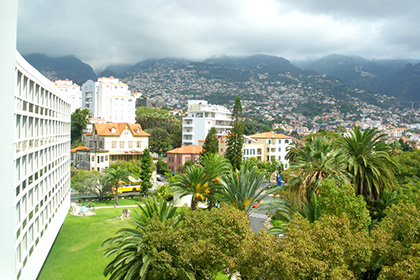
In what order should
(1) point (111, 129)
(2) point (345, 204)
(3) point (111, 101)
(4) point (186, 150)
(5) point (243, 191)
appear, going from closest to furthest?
(2) point (345, 204) < (5) point (243, 191) < (1) point (111, 129) < (4) point (186, 150) < (3) point (111, 101)

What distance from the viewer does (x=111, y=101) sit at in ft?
331

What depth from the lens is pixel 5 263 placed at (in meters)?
11.3

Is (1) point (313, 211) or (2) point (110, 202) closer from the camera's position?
(1) point (313, 211)

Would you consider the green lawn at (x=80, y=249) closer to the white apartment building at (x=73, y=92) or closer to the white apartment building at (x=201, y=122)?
the white apartment building at (x=201, y=122)

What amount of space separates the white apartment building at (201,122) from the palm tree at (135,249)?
2395 inches

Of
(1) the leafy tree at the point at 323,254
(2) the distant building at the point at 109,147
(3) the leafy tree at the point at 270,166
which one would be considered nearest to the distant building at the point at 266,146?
(3) the leafy tree at the point at 270,166

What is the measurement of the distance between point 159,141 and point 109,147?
1680cm

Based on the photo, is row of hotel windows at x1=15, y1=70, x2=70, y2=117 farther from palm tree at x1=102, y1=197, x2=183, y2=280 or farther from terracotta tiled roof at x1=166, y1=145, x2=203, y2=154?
terracotta tiled roof at x1=166, y1=145, x2=203, y2=154

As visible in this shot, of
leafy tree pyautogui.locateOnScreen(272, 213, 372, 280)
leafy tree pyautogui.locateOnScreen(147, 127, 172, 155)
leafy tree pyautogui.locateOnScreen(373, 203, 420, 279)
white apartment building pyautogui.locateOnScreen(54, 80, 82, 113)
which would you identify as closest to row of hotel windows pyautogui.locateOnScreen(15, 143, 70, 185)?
leafy tree pyautogui.locateOnScreen(272, 213, 372, 280)

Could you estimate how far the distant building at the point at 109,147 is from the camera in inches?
2213

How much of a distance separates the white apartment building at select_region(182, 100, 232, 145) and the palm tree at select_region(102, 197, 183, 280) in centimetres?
6084

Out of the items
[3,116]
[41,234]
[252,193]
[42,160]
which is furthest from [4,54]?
[252,193]

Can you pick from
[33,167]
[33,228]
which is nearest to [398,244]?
[33,167]

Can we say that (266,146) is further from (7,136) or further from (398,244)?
(398,244)
